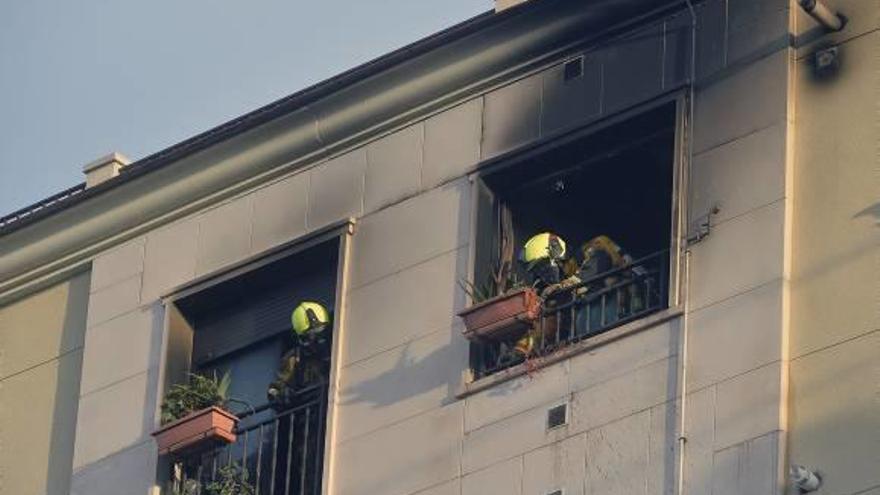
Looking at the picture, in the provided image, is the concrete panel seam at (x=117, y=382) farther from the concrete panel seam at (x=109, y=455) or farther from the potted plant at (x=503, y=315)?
the potted plant at (x=503, y=315)

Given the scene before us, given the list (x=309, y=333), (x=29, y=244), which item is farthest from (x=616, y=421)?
(x=29, y=244)

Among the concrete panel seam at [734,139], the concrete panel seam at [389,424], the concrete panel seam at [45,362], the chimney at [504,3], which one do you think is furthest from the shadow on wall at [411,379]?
the concrete panel seam at [45,362]

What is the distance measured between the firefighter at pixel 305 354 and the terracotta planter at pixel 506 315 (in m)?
2.56

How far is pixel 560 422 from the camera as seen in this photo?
28.3 metres

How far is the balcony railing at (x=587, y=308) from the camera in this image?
28875 mm

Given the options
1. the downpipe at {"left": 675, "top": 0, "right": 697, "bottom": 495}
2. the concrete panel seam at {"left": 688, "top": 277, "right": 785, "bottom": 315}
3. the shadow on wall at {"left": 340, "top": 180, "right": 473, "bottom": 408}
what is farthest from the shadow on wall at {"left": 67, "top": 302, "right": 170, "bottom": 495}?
the concrete panel seam at {"left": 688, "top": 277, "right": 785, "bottom": 315}

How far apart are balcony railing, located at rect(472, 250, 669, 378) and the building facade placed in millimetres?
27

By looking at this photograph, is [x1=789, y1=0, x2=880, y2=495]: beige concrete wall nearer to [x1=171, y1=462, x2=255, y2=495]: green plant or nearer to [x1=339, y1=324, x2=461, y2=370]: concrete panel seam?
[x1=339, y1=324, x2=461, y2=370]: concrete panel seam

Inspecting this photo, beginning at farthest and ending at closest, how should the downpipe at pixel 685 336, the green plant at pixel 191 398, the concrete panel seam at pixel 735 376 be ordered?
the green plant at pixel 191 398 < the downpipe at pixel 685 336 < the concrete panel seam at pixel 735 376

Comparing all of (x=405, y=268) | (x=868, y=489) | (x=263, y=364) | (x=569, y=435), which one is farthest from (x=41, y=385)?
(x=868, y=489)

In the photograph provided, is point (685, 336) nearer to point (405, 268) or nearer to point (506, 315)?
point (506, 315)

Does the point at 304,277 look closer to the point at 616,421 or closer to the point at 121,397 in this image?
the point at 121,397

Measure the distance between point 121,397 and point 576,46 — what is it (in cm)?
649

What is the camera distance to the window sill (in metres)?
28.0
